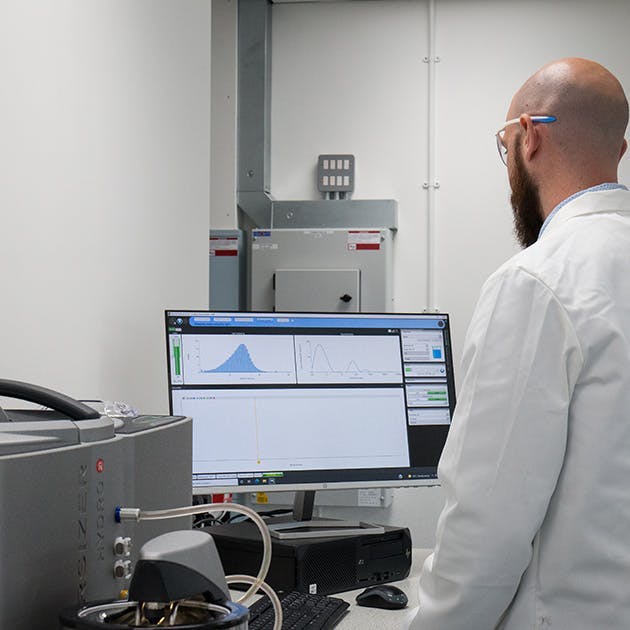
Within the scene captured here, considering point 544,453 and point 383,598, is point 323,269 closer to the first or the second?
point 383,598

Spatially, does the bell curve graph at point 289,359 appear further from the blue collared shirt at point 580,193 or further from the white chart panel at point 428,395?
the blue collared shirt at point 580,193

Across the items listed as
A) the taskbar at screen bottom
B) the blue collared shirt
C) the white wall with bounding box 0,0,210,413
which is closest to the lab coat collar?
the blue collared shirt

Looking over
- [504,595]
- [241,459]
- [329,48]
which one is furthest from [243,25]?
[504,595]

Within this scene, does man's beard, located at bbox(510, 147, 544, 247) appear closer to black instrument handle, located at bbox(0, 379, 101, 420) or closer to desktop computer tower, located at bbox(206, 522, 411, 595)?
desktop computer tower, located at bbox(206, 522, 411, 595)

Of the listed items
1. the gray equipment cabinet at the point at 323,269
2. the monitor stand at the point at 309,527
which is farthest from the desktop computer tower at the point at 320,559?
the gray equipment cabinet at the point at 323,269

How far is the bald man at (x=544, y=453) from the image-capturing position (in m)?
1.17

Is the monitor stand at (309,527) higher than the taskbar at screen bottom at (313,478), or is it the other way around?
the taskbar at screen bottom at (313,478)

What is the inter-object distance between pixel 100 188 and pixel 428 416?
0.86 metres

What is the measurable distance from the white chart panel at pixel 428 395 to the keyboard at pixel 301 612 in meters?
0.50

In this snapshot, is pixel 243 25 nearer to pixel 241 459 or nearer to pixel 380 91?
pixel 380 91

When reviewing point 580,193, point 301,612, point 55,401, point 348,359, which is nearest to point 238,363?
point 348,359

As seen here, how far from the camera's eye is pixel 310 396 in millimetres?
1886

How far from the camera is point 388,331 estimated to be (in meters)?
1.99

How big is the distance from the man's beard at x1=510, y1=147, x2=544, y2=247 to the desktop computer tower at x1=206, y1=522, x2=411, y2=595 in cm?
71
